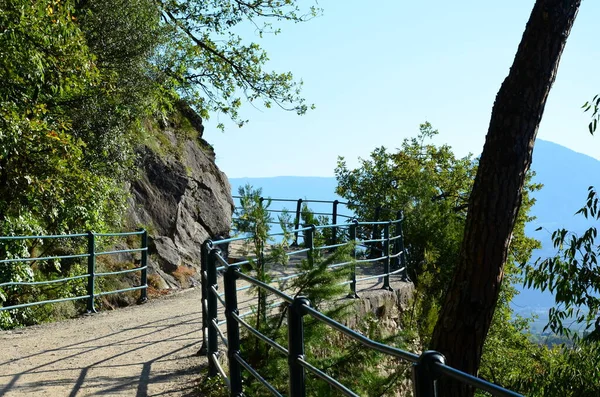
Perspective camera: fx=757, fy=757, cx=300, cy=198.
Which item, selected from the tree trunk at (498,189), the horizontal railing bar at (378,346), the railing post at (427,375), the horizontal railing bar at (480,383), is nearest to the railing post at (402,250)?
the tree trunk at (498,189)

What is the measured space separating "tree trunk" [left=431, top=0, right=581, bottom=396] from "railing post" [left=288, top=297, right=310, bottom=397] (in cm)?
407

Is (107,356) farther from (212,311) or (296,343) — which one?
(296,343)

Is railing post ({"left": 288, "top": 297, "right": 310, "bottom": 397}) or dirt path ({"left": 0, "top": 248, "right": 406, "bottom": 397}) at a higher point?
railing post ({"left": 288, "top": 297, "right": 310, "bottom": 397})

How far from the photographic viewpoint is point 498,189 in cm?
772

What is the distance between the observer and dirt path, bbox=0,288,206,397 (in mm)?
7027

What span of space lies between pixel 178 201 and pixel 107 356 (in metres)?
10.1

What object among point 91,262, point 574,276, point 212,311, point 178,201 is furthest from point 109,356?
point 178,201

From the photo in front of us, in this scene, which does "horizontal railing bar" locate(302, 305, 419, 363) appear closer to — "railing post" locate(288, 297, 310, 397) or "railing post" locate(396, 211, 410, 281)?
"railing post" locate(288, 297, 310, 397)

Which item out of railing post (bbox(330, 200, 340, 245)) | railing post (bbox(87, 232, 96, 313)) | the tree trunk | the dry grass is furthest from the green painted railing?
railing post (bbox(330, 200, 340, 245))

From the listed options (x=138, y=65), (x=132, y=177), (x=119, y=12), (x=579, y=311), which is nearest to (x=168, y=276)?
(x=132, y=177)

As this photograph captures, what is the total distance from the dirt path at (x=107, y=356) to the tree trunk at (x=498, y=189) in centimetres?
269

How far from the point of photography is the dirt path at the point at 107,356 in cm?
703

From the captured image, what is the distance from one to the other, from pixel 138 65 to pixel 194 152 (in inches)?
191

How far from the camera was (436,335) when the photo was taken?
7.91 meters
